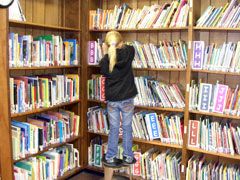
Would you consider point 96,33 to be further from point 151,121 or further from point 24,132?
point 24,132

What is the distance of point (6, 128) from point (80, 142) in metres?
1.25

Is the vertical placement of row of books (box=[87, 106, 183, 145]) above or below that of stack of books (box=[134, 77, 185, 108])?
below

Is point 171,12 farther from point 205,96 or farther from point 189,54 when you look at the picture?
point 205,96

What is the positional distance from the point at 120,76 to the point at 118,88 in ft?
0.38

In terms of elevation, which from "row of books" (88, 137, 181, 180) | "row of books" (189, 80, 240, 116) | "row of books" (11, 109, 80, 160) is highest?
"row of books" (189, 80, 240, 116)

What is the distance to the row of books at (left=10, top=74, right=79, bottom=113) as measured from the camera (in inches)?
103

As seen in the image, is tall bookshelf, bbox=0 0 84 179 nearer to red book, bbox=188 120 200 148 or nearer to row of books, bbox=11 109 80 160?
row of books, bbox=11 109 80 160

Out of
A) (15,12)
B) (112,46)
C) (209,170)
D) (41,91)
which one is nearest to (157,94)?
(112,46)

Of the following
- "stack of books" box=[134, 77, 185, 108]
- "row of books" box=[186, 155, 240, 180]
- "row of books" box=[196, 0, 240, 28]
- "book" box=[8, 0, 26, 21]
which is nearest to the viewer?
"book" box=[8, 0, 26, 21]

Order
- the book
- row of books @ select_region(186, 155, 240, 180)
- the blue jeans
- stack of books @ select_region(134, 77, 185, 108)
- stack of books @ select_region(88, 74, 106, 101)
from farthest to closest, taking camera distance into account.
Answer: stack of books @ select_region(88, 74, 106, 101), stack of books @ select_region(134, 77, 185, 108), the blue jeans, row of books @ select_region(186, 155, 240, 180), the book

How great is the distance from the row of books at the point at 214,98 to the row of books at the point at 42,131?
1388 millimetres

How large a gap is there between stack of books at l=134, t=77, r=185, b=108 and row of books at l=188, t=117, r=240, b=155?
0.27 meters

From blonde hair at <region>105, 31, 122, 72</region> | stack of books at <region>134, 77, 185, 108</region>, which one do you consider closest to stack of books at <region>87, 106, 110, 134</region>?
stack of books at <region>134, 77, 185, 108</region>

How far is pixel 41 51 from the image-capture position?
112 inches
